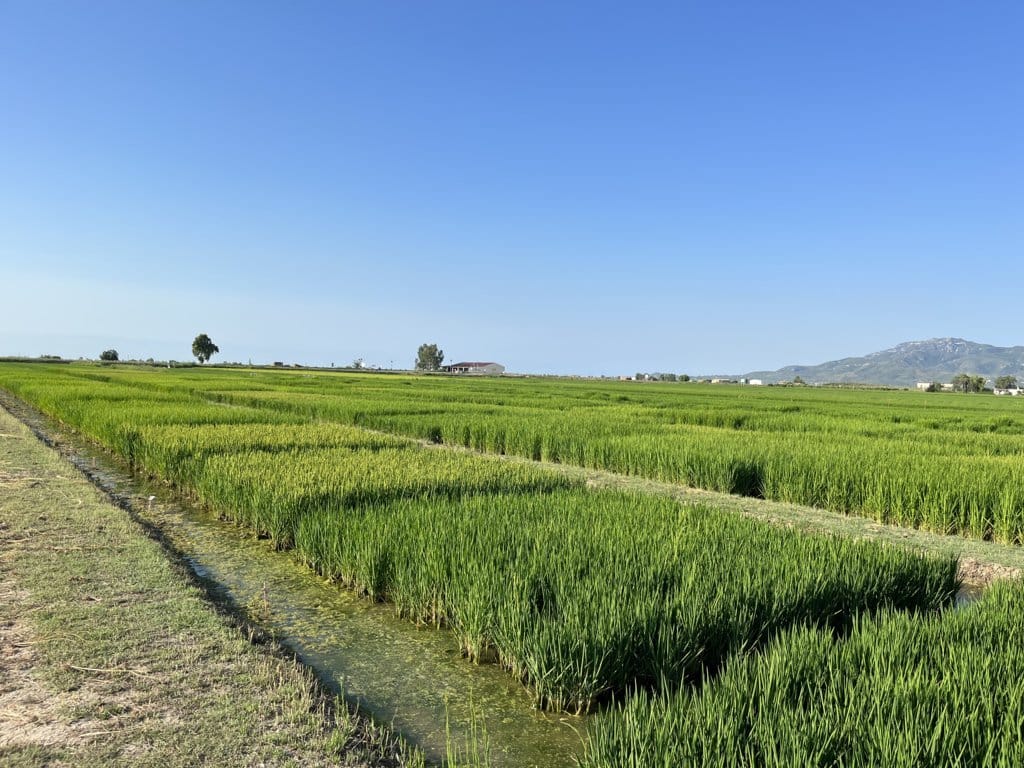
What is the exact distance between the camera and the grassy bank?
7.46 feet

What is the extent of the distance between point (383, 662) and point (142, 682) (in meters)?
1.12

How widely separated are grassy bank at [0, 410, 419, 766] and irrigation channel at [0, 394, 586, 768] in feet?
0.90

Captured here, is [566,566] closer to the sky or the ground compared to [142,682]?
closer to the sky

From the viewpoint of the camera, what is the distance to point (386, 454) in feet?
27.0

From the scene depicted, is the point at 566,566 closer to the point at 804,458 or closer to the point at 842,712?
the point at 842,712

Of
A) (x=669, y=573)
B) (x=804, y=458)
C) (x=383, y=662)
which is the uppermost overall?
(x=804, y=458)

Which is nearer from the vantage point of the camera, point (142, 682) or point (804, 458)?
point (142, 682)

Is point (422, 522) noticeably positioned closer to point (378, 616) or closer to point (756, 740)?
point (378, 616)

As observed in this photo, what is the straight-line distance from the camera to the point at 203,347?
95562mm

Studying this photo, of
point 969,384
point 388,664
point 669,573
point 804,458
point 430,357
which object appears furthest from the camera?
point 430,357

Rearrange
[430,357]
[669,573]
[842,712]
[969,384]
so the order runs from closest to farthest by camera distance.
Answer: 1. [842,712]
2. [669,573]
3. [969,384]
4. [430,357]

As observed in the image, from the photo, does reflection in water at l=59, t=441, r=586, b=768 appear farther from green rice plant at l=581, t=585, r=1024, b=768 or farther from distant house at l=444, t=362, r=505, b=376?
distant house at l=444, t=362, r=505, b=376

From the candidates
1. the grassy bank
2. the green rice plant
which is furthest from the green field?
the grassy bank

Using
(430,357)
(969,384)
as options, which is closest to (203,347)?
(430,357)
